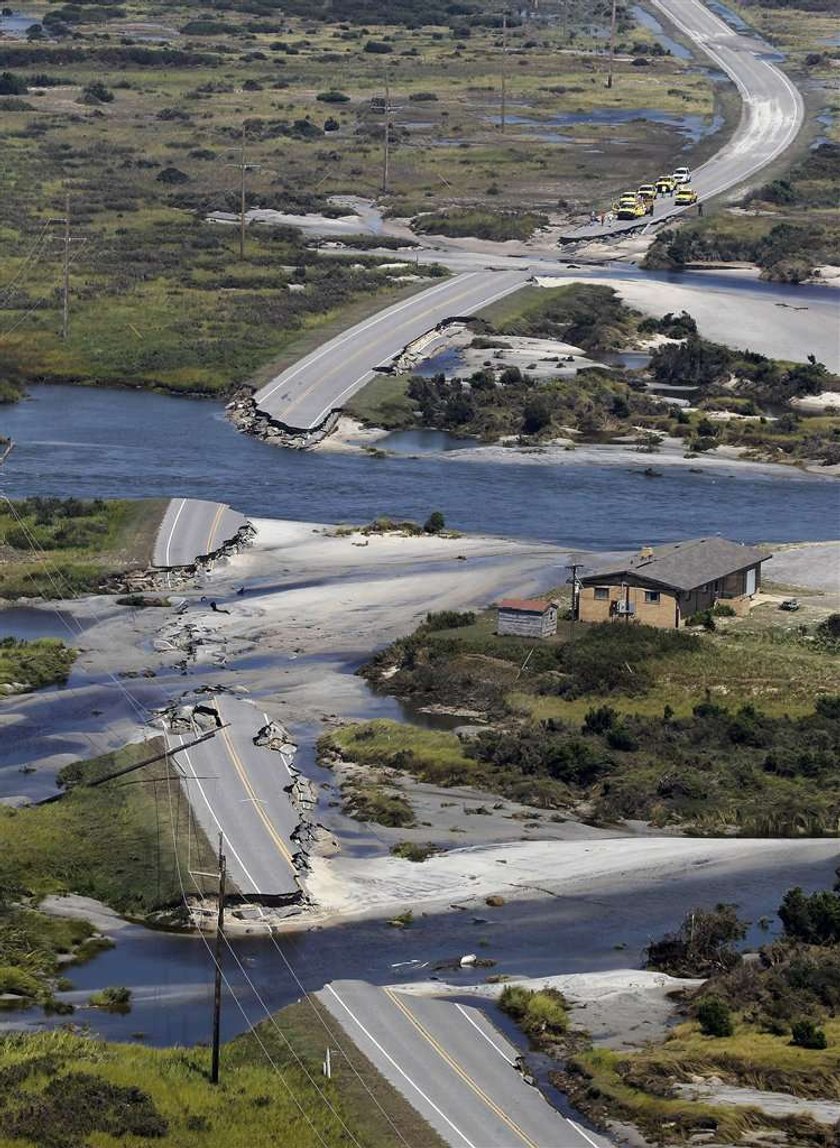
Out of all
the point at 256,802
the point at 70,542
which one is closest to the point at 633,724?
the point at 256,802

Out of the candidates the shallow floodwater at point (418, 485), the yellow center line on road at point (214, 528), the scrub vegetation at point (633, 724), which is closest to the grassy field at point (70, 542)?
the yellow center line on road at point (214, 528)

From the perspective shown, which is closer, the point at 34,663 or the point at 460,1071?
the point at 460,1071

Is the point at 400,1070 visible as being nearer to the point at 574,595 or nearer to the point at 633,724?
the point at 633,724

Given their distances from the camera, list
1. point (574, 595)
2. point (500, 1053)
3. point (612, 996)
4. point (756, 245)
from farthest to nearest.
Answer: point (756, 245) < point (574, 595) < point (612, 996) < point (500, 1053)

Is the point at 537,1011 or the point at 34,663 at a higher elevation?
the point at 537,1011

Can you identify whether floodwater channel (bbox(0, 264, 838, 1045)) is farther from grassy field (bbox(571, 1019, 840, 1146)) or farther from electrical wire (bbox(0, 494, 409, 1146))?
grassy field (bbox(571, 1019, 840, 1146))

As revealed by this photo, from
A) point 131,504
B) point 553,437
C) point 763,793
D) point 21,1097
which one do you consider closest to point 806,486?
point 553,437

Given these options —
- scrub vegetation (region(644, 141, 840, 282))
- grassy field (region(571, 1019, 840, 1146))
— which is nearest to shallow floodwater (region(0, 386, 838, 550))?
grassy field (region(571, 1019, 840, 1146))
